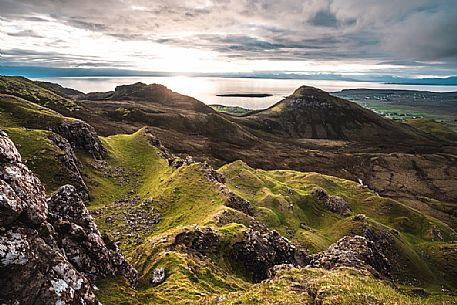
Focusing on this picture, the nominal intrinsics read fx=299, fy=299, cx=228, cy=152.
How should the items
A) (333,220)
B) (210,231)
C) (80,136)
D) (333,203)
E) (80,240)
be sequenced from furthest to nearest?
1. (333,203)
2. (333,220)
3. (80,136)
4. (210,231)
5. (80,240)

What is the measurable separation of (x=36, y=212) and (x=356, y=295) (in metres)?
21.0

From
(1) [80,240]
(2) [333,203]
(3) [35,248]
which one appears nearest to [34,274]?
(3) [35,248]

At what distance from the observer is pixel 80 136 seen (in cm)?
7156

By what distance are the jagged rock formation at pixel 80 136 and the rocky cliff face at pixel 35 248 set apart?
53.2 m

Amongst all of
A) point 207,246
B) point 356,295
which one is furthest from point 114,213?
point 356,295

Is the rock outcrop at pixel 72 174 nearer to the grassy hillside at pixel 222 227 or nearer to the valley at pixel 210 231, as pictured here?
the valley at pixel 210 231

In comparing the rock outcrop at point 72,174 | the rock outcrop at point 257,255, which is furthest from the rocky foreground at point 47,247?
the rock outcrop at point 72,174

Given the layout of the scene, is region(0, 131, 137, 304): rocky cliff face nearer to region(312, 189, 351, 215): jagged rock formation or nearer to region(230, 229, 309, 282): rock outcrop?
region(230, 229, 309, 282): rock outcrop

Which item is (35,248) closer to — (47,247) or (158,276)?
(47,247)

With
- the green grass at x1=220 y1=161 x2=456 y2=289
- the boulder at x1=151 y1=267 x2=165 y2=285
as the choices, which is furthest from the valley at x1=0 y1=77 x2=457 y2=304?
the green grass at x1=220 y1=161 x2=456 y2=289

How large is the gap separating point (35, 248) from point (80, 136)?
203 feet

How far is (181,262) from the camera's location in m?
31.3

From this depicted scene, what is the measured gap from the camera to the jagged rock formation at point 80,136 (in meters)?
70.0

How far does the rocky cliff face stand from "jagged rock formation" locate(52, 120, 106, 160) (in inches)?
2096
